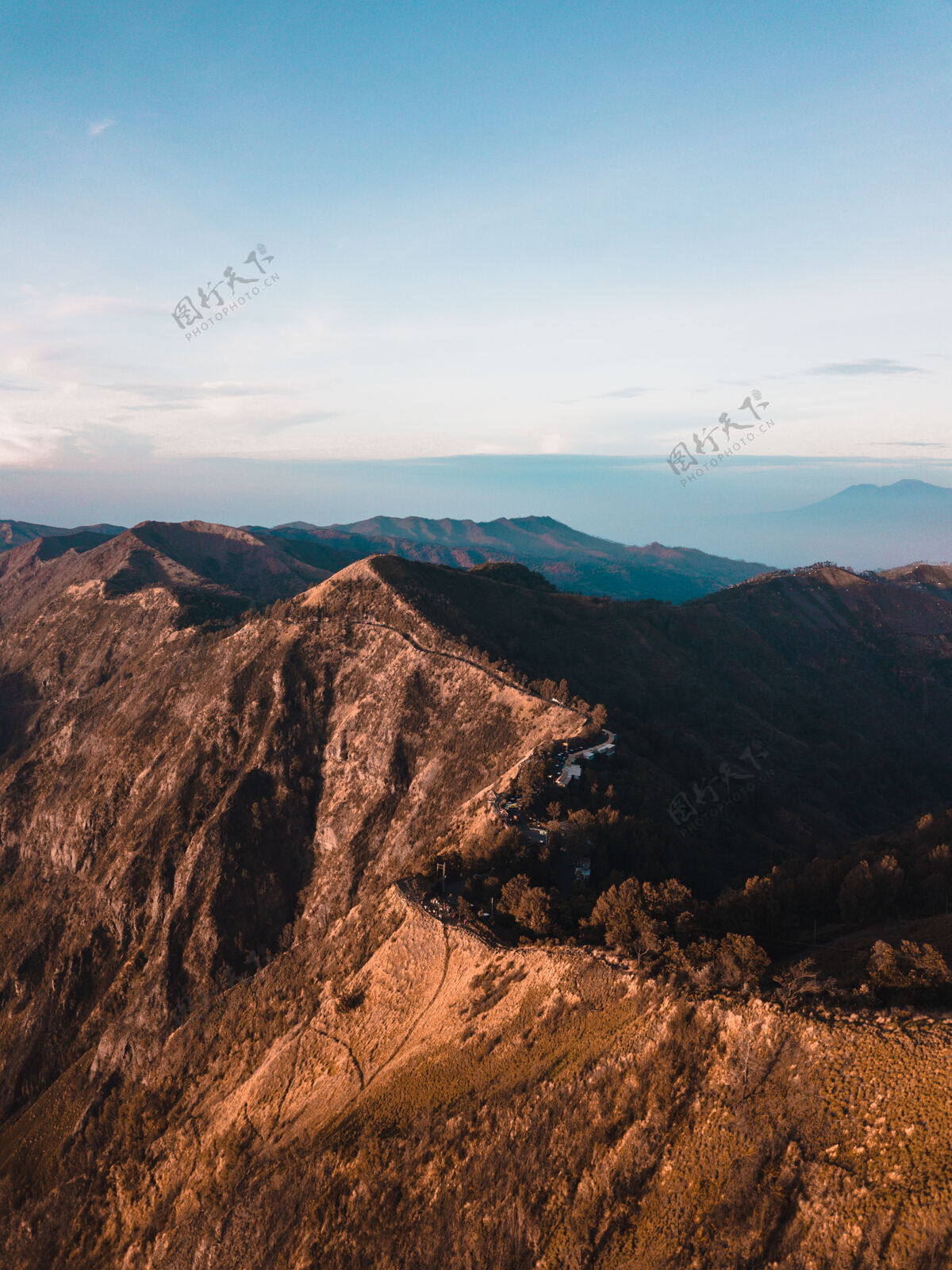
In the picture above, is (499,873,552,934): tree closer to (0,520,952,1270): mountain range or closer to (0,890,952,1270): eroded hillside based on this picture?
(0,520,952,1270): mountain range

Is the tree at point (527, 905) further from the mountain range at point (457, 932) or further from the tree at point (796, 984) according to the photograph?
the tree at point (796, 984)

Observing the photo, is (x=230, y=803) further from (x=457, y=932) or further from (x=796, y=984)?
(x=796, y=984)

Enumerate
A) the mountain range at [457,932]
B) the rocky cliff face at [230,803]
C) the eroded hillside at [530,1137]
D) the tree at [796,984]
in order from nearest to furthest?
the eroded hillside at [530,1137] < the mountain range at [457,932] < the tree at [796,984] < the rocky cliff face at [230,803]

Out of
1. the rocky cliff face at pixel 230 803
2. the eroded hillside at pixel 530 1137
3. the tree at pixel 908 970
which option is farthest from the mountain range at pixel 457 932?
the tree at pixel 908 970

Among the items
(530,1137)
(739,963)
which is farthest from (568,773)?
(530,1137)

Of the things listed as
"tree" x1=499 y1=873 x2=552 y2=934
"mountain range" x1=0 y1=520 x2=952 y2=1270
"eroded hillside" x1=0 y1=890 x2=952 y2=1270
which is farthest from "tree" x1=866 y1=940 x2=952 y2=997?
"tree" x1=499 y1=873 x2=552 y2=934

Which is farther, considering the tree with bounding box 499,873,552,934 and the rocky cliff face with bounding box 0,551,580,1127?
the rocky cliff face with bounding box 0,551,580,1127

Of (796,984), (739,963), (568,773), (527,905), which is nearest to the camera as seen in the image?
(796,984)

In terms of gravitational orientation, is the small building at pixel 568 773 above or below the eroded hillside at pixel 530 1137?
above

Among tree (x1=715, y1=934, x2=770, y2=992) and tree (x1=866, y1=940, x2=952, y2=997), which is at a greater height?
tree (x1=866, y1=940, x2=952, y2=997)

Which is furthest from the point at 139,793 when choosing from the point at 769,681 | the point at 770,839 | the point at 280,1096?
the point at 769,681

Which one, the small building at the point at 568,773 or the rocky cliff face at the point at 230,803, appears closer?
the small building at the point at 568,773
